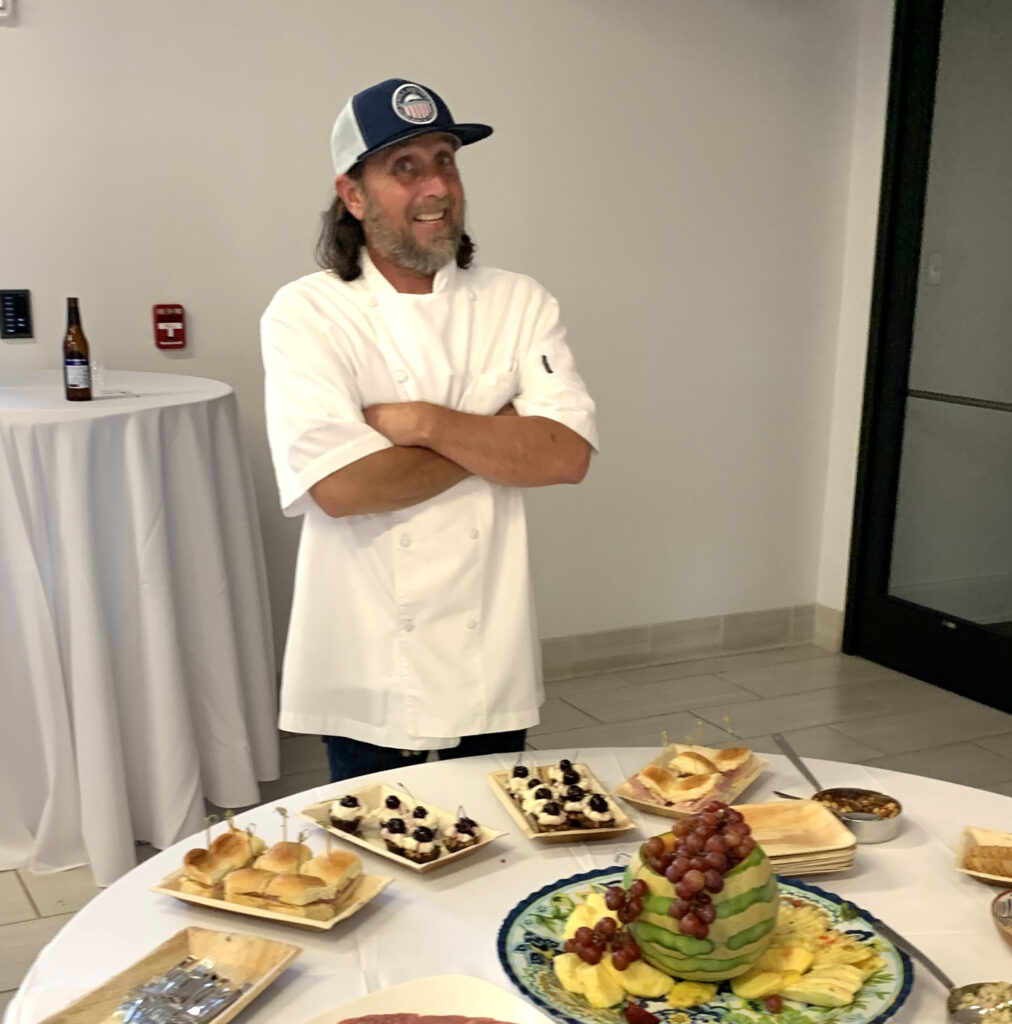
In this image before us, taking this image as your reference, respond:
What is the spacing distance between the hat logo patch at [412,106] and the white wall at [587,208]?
1756 millimetres

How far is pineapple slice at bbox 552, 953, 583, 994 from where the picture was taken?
1092 millimetres

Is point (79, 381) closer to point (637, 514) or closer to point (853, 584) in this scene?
point (637, 514)

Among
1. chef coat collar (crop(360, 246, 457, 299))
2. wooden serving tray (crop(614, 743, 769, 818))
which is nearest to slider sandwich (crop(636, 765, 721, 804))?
wooden serving tray (crop(614, 743, 769, 818))

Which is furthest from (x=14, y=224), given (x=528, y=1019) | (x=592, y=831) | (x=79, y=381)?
(x=528, y=1019)

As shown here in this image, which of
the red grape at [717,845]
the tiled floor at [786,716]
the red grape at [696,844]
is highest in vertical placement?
the red grape at [717,845]

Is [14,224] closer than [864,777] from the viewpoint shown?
No

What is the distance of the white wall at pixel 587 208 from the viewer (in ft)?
11.1

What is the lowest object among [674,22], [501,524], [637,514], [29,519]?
[637,514]

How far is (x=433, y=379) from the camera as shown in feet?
6.51

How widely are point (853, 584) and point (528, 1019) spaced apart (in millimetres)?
3735

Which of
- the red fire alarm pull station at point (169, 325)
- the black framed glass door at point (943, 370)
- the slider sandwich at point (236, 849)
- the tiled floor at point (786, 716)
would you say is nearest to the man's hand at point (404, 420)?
the slider sandwich at point (236, 849)

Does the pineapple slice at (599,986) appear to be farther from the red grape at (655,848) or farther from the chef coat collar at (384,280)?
the chef coat collar at (384,280)

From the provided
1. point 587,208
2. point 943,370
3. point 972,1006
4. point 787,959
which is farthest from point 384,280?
point 943,370

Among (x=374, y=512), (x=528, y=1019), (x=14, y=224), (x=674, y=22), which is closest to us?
(x=528, y=1019)
